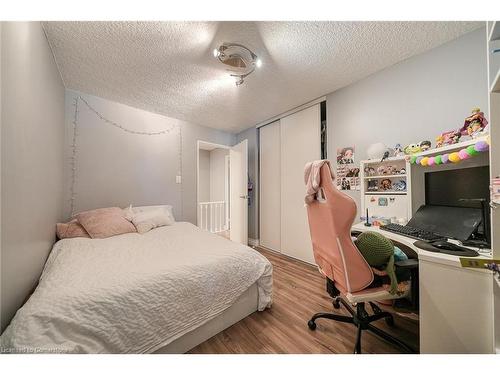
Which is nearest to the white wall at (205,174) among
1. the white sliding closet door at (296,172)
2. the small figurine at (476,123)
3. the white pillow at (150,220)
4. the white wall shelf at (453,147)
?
the white pillow at (150,220)

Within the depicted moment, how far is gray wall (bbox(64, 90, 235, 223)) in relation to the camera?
2225mm

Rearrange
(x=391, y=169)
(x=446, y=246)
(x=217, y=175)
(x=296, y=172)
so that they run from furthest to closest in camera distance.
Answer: (x=217, y=175) → (x=296, y=172) → (x=391, y=169) → (x=446, y=246)

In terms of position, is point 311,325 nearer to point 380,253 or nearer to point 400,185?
point 380,253

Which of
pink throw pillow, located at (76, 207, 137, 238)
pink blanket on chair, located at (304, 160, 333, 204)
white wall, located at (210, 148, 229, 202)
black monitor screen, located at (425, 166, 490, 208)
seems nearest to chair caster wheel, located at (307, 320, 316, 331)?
pink blanket on chair, located at (304, 160, 333, 204)

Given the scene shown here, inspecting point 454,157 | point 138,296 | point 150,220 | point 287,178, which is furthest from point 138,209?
point 454,157

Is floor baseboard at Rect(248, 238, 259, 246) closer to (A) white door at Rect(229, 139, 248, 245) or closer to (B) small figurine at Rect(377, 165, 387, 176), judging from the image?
(A) white door at Rect(229, 139, 248, 245)

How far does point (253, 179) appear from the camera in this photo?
3539 millimetres

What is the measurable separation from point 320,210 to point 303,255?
5.89 feet

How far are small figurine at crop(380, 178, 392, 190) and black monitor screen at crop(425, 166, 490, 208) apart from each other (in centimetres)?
30

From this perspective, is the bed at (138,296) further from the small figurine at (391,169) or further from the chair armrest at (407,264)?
the small figurine at (391,169)

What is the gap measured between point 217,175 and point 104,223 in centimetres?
322

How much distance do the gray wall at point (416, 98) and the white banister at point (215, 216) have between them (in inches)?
128

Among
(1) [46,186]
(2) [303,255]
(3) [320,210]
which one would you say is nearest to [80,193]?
(1) [46,186]
